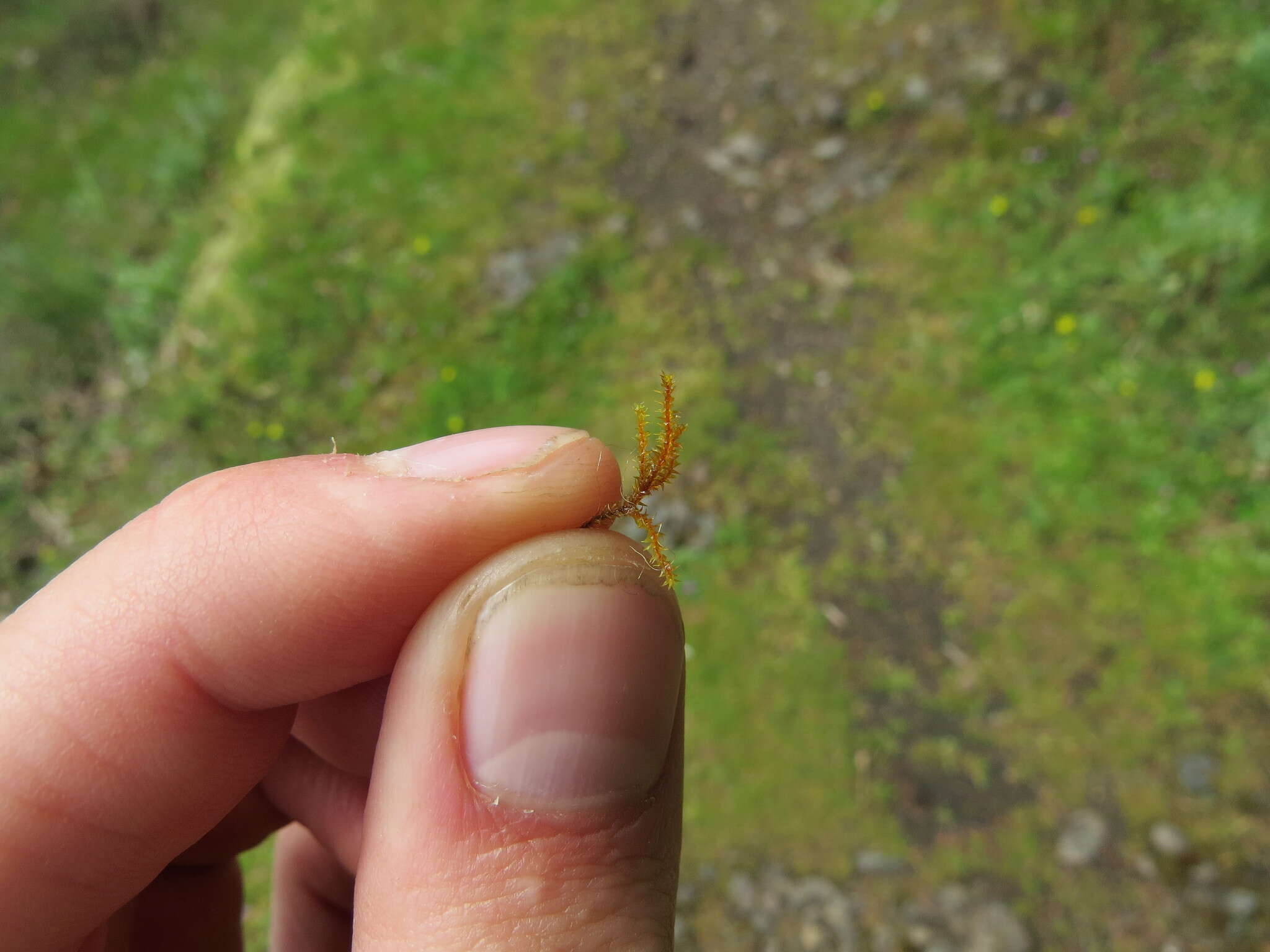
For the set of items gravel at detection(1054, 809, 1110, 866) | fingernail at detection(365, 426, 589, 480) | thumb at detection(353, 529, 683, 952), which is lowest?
gravel at detection(1054, 809, 1110, 866)

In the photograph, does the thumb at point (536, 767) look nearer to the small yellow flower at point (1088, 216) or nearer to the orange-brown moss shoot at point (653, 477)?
the orange-brown moss shoot at point (653, 477)

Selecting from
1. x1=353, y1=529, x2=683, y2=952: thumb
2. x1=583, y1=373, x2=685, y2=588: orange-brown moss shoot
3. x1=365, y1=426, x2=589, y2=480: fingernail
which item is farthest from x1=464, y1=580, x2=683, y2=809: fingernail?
x1=365, y1=426, x2=589, y2=480: fingernail

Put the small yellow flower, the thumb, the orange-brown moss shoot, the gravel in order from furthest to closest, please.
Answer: the small yellow flower → the gravel → the orange-brown moss shoot → the thumb

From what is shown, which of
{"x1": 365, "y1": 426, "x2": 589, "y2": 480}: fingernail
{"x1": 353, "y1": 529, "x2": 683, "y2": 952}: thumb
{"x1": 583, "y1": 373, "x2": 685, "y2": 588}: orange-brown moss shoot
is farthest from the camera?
{"x1": 365, "y1": 426, "x2": 589, "y2": 480}: fingernail

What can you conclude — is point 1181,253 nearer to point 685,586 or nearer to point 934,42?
point 934,42

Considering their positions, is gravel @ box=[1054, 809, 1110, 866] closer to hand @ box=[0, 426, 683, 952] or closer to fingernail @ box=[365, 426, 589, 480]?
hand @ box=[0, 426, 683, 952]

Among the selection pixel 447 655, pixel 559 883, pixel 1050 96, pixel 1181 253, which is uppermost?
pixel 447 655

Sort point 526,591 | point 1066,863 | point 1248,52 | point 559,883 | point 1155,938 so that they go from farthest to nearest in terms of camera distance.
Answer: point 1248,52
point 1066,863
point 1155,938
point 526,591
point 559,883

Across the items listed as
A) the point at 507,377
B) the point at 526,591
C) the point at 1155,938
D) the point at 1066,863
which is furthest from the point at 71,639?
the point at 1155,938
